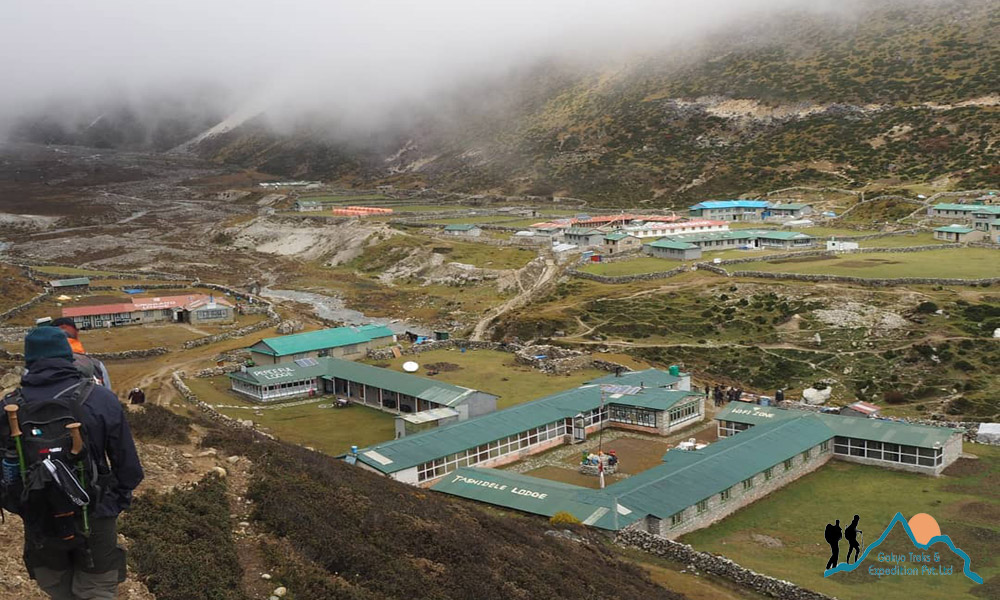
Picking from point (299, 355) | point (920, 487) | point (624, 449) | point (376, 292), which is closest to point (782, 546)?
point (920, 487)

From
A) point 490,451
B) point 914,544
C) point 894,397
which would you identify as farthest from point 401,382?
point 894,397

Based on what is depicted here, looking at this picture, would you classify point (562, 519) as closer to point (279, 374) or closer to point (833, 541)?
point (833, 541)

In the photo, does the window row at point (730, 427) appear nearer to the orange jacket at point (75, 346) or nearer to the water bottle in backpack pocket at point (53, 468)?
the orange jacket at point (75, 346)

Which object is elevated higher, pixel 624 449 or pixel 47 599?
pixel 47 599

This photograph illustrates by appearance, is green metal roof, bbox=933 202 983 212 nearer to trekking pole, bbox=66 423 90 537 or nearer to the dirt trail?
the dirt trail

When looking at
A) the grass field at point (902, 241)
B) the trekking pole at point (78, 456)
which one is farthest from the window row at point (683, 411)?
the grass field at point (902, 241)

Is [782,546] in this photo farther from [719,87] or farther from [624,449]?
[719,87]

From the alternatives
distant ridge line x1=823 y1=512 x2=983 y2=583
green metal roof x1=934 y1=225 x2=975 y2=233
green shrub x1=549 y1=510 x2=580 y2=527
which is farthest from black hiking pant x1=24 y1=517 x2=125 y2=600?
green metal roof x1=934 y1=225 x2=975 y2=233

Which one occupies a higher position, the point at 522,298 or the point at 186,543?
the point at 186,543
